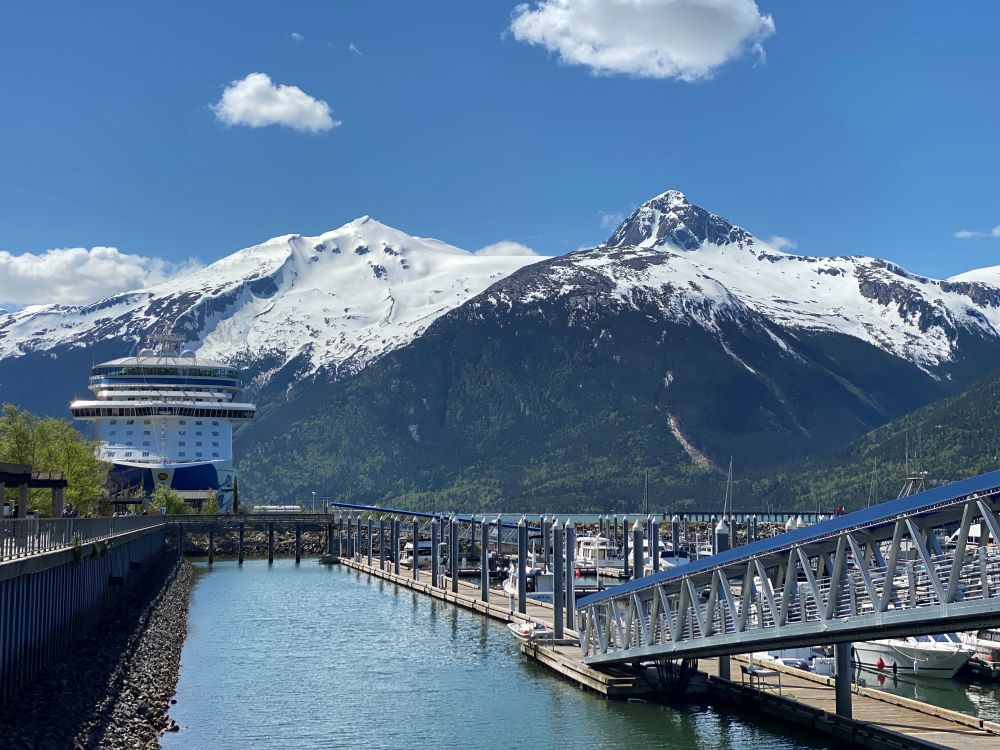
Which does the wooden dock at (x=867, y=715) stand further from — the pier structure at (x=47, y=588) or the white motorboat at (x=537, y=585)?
the white motorboat at (x=537, y=585)

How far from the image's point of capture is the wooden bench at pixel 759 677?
58.6m

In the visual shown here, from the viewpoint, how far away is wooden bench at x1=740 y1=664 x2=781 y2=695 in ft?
192

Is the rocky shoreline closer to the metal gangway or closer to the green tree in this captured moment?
the metal gangway

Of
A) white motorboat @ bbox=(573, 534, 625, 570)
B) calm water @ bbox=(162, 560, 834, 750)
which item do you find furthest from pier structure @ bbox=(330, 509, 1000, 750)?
white motorboat @ bbox=(573, 534, 625, 570)

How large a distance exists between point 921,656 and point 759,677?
13407 mm

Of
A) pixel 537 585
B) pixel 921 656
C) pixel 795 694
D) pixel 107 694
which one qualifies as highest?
pixel 537 585

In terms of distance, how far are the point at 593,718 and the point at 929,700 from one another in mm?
17699

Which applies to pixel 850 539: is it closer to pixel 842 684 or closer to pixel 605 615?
pixel 842 684

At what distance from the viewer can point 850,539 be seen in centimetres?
4225

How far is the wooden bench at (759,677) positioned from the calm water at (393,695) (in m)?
2.48

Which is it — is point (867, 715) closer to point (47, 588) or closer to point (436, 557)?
point (47, 588)

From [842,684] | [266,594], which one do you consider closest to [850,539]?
[842,684]

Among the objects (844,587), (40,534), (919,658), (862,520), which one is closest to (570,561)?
(919,658)

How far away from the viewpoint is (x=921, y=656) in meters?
69.5
